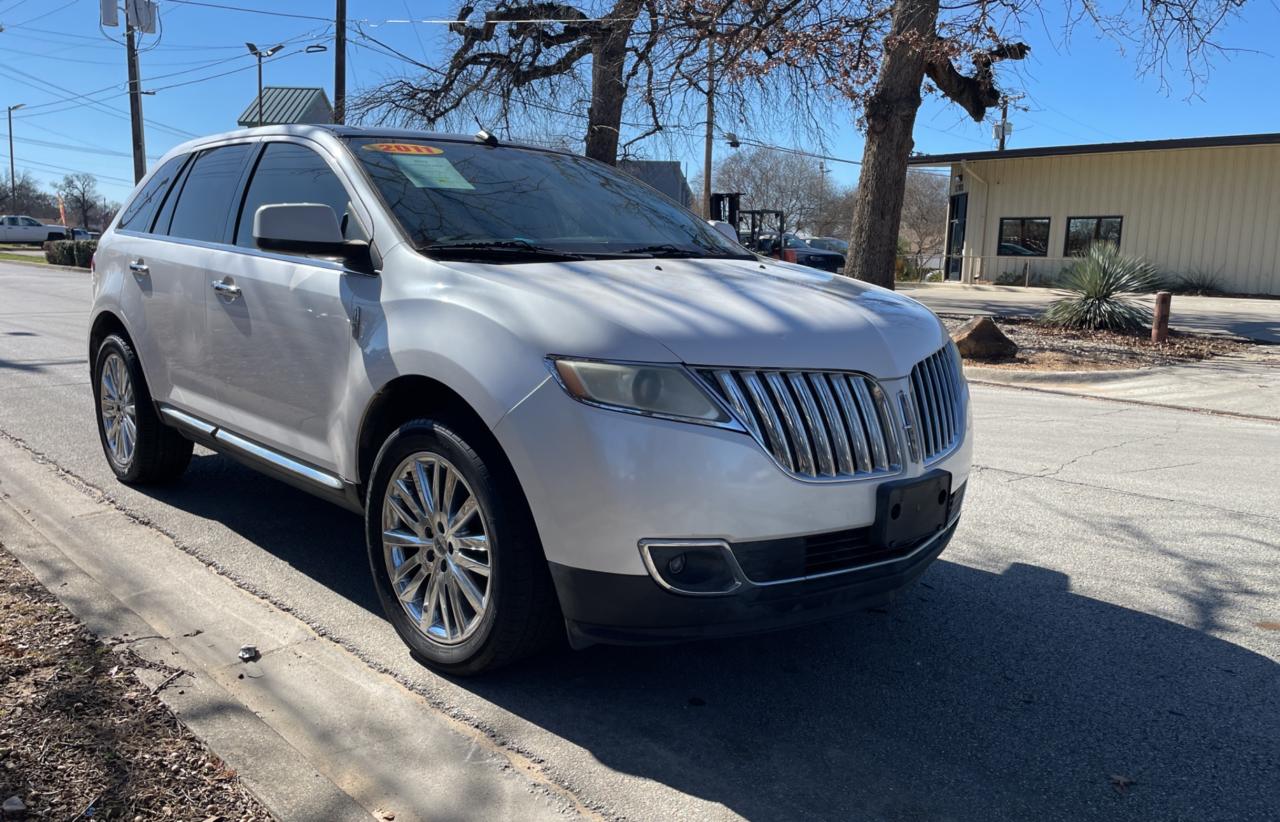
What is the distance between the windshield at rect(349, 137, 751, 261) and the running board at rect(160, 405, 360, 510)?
1.01 meters

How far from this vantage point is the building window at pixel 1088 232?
27719 mm

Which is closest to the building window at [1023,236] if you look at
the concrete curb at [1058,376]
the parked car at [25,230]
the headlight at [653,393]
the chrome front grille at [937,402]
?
the concrete curb at [1058,376]

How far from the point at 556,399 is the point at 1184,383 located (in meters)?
10.0

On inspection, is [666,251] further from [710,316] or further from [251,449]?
[251,449]

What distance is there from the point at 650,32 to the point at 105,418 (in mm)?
11566

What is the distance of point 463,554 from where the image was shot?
3.23m

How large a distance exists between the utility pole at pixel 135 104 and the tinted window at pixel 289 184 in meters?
30.9

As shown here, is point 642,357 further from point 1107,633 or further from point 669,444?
point 1107,633

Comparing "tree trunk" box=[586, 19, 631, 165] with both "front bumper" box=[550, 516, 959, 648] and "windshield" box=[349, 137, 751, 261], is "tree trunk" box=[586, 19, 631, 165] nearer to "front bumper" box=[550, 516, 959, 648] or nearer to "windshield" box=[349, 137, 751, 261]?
"windshield" box=[349, 137, 751, 261]

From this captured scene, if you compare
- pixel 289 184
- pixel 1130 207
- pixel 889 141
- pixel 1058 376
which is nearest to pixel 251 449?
pixel 289 184

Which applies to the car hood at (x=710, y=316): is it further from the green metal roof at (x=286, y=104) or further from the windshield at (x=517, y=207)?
the green metal roof at (x=286, y=104)

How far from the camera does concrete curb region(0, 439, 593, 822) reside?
2688 millimetres

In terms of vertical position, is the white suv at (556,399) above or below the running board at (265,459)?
above

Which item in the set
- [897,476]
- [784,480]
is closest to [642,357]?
[784,480]
